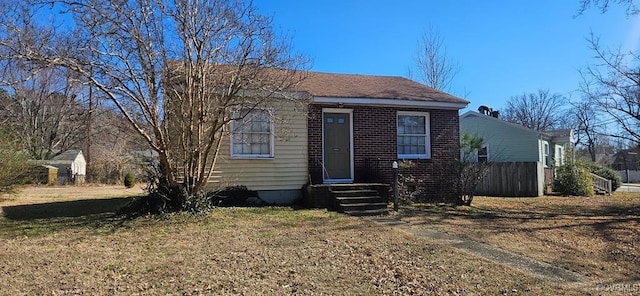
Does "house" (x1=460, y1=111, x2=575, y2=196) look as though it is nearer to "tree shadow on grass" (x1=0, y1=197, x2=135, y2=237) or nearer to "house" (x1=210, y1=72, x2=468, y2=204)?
"house" (x1=210, y1=72, x2=468, y2=204)

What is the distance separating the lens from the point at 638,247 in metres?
8.05

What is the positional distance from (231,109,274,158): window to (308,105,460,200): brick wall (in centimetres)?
117

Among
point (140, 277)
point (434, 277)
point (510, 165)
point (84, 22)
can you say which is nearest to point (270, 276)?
point (140, 277)

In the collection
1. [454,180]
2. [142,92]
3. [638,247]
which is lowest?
[638,247]

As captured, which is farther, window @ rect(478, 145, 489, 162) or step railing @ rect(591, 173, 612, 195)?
window @ rect(478, 145, 489, 162)

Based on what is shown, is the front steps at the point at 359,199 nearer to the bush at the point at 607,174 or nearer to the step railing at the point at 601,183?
the step railing at the point at 601,183

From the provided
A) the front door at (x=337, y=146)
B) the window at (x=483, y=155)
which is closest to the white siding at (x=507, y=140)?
the window at (x=483, y=155)

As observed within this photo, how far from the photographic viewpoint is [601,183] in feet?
69.7

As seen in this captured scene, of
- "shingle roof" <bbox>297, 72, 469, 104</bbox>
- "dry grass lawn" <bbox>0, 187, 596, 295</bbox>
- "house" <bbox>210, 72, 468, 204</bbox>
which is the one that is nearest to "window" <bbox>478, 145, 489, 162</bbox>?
"shingle roof" <bbox>297, 72, 469, 104</bbox>

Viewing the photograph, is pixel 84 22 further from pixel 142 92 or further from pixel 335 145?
pixel 335 145

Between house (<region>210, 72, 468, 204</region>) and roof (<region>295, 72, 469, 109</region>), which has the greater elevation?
roof (<region>295, 72, 469, 109</region>)

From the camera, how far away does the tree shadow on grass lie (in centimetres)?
829

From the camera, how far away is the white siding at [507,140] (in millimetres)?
23391

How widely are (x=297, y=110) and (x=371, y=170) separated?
2763 mm
